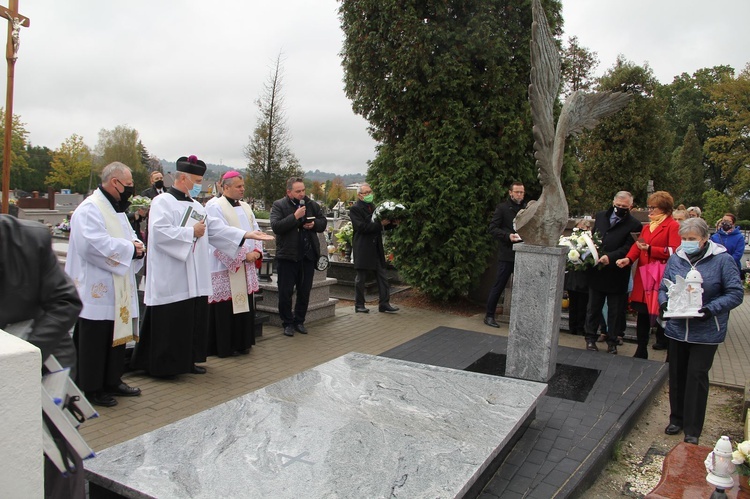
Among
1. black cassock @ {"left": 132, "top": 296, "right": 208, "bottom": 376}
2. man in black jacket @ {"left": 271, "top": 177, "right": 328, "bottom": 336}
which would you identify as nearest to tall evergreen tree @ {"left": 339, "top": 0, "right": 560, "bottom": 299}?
man in black jacket @ {"left": 271, "top": 177, "right": 328, "bottom": 336}

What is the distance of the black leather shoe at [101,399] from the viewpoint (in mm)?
5012

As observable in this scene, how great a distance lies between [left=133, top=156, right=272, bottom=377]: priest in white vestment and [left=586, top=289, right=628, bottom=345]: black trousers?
463 cm

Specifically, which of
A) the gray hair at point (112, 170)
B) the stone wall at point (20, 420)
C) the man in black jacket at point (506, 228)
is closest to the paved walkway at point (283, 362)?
the man in black jacket at point (506, 228)

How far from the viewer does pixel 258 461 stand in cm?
308

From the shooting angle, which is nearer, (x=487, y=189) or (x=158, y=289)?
(x=158, y=289)

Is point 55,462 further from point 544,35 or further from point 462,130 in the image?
point 462,130

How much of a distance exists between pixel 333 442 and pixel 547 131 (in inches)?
143

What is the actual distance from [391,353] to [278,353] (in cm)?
143

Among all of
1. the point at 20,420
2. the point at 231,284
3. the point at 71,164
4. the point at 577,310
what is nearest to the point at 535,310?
the point at 577,310

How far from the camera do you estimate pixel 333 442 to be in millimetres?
3365

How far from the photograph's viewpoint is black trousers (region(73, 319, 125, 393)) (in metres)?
4.95

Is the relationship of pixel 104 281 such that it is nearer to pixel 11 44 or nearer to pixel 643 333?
pixel 11 44

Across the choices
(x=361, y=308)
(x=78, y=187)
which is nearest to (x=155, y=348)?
(x=361, y=308)

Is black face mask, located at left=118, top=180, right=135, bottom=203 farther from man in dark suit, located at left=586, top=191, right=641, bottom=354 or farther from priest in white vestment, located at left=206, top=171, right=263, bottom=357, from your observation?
man in dark suit, located at left=586, top=191, right=641, bottom=354
